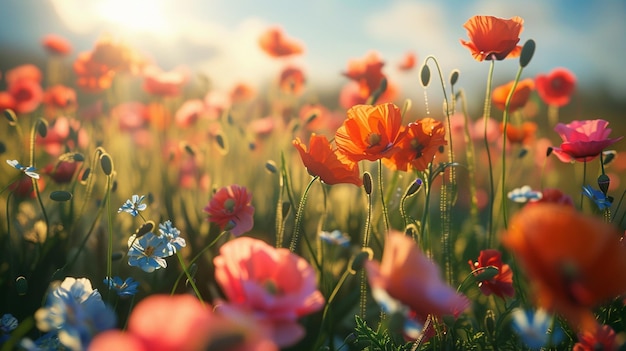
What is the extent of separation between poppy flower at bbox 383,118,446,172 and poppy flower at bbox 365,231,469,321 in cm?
54

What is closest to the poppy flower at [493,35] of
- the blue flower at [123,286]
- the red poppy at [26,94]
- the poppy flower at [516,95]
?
the poppy flower at [516,95]

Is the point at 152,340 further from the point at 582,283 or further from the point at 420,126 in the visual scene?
the point at 420,126

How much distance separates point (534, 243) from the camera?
0.56m

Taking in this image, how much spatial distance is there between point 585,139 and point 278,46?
1846mm

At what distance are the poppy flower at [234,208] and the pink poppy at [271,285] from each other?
0.61 m

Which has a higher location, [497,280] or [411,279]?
[411,279]

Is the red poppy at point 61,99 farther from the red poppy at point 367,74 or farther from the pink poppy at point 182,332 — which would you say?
the pink poppy at point 182,332

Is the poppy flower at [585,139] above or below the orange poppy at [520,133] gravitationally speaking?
above

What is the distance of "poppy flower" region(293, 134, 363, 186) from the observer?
117 cm

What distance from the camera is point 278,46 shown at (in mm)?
2846

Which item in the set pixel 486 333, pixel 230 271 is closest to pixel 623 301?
pixel 486 333

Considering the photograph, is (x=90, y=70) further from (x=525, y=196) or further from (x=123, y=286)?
(x=525, y=196)

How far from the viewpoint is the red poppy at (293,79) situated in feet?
9.23

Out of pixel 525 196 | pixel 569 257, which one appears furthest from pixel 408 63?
pixel 569 257
